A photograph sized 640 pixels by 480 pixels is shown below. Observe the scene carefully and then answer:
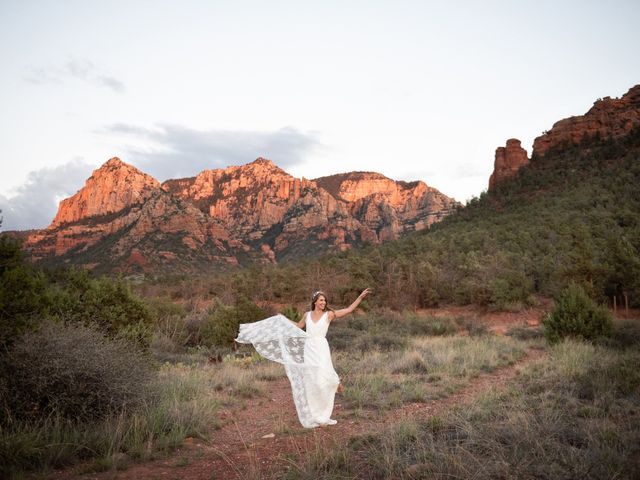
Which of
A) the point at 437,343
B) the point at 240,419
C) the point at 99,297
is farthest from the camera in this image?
the point at 437,343

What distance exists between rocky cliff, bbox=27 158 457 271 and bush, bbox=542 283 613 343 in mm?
54797

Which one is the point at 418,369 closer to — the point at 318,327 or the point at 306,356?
the point at 318,327

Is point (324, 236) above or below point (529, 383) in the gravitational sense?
above

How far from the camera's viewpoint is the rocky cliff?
73.6 meters

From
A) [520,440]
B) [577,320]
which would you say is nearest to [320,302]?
[520,440]

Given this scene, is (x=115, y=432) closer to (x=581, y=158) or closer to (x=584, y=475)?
(x=584, y=475)

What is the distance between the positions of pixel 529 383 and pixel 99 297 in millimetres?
9257

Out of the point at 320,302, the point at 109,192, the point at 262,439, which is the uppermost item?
the point at 109,192

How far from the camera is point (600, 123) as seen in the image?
2200 inches

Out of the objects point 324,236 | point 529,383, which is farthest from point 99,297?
point 324,236

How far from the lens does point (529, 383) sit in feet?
24.7

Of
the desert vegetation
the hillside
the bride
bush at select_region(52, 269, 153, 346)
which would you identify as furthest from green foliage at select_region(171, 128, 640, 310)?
bush at select_region(52, 269, 153, 346)

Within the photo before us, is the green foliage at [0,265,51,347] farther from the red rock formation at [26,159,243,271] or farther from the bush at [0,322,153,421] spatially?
the red rock formation at [26,159,243,271]

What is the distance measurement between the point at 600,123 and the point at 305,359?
64.0 m
